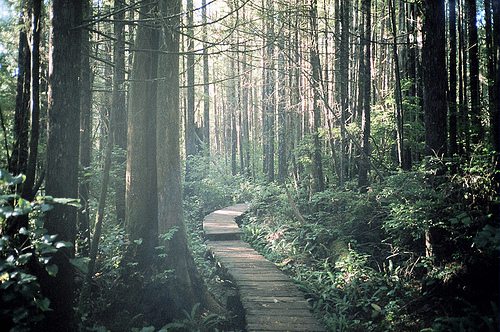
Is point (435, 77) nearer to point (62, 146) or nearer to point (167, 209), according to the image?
point (167, 209)

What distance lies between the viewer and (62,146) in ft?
13.2

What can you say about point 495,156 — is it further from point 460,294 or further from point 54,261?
point 54,261

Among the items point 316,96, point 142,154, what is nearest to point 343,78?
point 316,96

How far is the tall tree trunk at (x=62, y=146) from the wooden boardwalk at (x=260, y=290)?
7.66 feet

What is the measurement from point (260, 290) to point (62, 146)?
4.01 metres

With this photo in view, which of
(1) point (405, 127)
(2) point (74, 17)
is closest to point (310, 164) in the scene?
(1) point (405, 127)

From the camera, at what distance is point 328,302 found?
6930 mm

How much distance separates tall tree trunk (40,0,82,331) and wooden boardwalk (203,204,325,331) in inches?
91.9

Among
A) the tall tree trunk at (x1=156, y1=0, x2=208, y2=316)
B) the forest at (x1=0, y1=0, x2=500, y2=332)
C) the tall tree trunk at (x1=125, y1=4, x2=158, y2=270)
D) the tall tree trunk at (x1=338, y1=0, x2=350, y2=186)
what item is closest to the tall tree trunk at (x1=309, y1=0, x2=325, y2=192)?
the tall tree trunk at (x1=338, y1=0, x2=350, y2=186)

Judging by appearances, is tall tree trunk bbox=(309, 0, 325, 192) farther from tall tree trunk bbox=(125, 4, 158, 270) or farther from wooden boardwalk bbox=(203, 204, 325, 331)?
tall tree trunk bbox=(125, 4, 158, 270)

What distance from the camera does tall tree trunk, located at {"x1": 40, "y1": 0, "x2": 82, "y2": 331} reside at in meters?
3.97

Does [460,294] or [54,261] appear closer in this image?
[54,261]

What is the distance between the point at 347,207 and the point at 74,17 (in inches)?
279

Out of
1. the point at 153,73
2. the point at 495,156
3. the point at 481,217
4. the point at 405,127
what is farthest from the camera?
the point at 405,127
